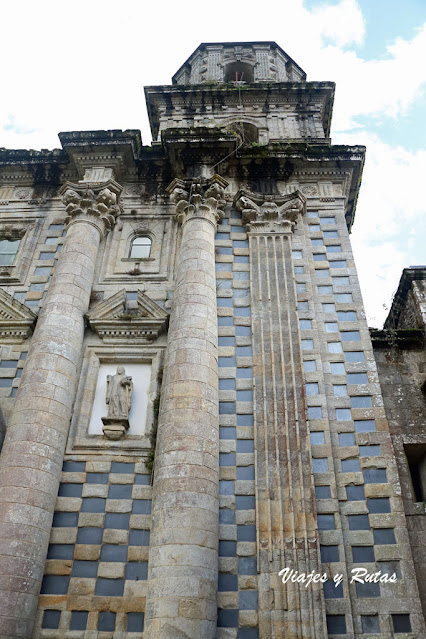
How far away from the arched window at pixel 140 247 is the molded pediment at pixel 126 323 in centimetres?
233

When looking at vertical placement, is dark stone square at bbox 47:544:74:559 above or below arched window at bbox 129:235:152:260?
below

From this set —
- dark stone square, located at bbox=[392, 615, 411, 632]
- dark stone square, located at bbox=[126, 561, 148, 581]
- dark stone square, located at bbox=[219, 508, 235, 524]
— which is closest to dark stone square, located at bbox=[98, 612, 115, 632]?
dark stone square, located at bbox=[126, 561, 148, 581]

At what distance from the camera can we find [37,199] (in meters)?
16.3

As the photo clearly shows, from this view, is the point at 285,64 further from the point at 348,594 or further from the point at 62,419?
the point at 348,594

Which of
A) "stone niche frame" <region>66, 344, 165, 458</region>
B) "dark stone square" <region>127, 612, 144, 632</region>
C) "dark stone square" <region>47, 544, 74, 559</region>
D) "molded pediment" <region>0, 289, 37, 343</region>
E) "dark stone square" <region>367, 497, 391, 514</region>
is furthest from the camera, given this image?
"molded pediment" <region>0, 289, 37, 343</region>

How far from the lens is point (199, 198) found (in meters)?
14.4

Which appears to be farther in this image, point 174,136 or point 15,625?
point 174,136

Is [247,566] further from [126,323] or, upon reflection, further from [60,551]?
[126,323]

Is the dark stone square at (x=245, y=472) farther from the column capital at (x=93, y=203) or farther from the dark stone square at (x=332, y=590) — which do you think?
the column capital at (x=93, y=203)

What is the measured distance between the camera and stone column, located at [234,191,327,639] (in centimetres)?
867

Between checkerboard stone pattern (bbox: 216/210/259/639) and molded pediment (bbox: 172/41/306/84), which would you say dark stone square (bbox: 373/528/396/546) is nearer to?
checkerboard stone pattern (bbox: 216/210/259/639)

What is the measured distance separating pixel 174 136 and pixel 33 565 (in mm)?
12289

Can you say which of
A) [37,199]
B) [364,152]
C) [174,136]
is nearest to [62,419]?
[37,199]

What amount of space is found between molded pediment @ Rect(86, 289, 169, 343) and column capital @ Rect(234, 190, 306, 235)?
3.86m
